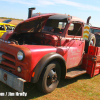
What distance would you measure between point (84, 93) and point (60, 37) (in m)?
1.68

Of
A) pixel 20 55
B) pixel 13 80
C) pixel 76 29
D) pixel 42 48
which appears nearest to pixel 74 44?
pixel 76 29

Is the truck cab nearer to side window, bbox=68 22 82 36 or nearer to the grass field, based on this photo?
side window, bbox=68 22 82 36

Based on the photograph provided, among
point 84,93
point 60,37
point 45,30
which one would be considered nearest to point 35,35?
point 45,30

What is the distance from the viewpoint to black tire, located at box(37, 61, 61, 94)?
2963 mm

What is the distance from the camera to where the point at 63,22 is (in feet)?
12.9

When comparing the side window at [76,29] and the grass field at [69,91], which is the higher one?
the side window at [76,29]

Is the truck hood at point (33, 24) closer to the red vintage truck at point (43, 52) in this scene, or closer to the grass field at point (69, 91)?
Result: the red vintage truck at point (43, 52)

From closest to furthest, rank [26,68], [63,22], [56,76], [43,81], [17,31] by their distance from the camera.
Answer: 1. [26,68]
2. [43,81]
3. [56,76]
4. [17,31]
5. [63,22]

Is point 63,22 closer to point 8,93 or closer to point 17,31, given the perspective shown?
point 17,31

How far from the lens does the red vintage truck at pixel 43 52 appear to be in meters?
2.74

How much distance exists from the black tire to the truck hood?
128cm

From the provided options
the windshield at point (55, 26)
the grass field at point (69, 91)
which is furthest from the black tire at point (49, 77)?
the windshield at point (55, 26)

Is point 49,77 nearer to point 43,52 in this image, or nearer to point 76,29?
point 43,52

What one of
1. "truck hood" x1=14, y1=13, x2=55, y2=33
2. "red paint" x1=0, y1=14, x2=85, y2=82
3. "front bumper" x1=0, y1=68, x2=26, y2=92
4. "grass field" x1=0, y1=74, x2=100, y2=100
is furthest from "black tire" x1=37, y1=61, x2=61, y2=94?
"truck hood" x1=14, y1=13, x2=55, y2=33
